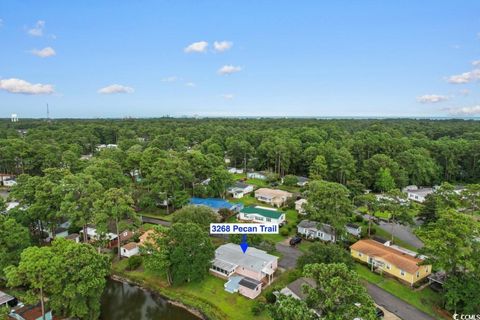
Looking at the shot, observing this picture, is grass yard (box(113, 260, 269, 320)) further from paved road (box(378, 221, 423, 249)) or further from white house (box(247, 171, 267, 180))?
white house (box(247, 171, 267, 180))

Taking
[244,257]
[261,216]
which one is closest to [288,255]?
[244,257]

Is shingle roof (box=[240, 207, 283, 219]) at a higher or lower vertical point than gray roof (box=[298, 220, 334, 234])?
higher

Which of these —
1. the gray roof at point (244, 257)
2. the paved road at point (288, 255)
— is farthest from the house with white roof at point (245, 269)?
the paved road at point (288, 255)

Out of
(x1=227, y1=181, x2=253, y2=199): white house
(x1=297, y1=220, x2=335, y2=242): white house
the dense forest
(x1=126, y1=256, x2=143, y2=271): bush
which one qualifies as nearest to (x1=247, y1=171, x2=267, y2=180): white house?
the dense forest

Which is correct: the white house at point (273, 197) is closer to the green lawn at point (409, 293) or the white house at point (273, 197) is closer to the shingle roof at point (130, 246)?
the green lawn at point (409, 293)

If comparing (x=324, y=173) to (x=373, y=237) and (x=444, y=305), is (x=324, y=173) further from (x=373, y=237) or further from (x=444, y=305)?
(x=444, y=305)
